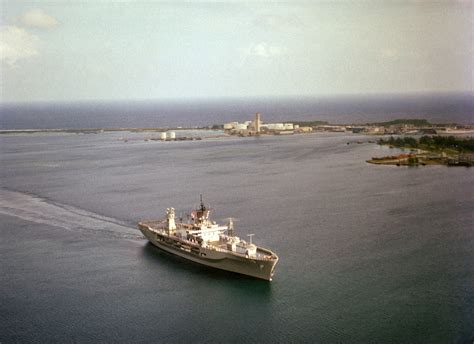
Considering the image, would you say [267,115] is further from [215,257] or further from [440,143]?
[215,257]

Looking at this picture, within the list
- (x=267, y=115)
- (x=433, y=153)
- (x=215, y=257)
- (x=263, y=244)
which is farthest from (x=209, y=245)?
(x=267, y=115)

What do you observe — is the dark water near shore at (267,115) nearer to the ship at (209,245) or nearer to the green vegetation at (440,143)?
the green vegetation at (440,143)

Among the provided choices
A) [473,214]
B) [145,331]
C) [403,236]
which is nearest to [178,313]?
[145,331]

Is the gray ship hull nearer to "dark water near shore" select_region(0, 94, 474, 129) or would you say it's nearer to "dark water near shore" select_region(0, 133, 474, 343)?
"dark water near shore" select_region(0, 133, 474, 343)

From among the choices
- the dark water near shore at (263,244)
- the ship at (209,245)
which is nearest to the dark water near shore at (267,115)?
the dark water near shore at (263,244)

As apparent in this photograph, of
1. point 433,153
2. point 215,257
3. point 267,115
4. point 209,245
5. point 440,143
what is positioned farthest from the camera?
point 267,115

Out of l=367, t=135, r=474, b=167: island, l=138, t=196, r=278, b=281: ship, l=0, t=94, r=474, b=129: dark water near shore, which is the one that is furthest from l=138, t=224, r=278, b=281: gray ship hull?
l=0, t=94, r=474, b=129: dark water near shore

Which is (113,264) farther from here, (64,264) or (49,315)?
(49,315)
